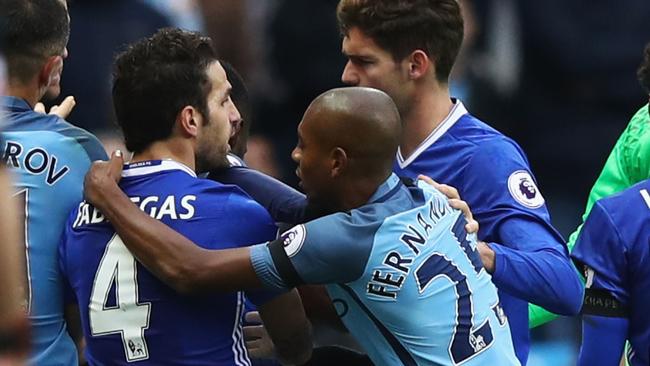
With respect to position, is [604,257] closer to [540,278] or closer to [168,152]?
[540,278]

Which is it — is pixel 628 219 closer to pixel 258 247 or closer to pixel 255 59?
pixel 258 247

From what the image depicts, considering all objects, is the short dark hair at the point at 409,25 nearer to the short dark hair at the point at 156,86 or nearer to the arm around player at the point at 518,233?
the arm around player at the point at 518,233

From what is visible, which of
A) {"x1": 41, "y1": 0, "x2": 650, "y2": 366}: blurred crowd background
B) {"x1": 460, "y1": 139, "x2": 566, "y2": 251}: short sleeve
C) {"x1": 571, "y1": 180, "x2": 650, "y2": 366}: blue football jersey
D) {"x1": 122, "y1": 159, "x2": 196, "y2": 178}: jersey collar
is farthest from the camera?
{"x1": 41, "y1": 0, "x2": 650, "y2": 366}: blurred crowd background

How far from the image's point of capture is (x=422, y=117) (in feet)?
18.3

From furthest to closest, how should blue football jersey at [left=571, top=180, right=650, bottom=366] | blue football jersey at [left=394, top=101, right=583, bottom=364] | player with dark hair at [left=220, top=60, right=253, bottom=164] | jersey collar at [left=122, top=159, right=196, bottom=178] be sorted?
player with dark hair at [left=220, top=60, right=253, bottom=164], blue football jersey at [left=571, top=180, right=650, bottom=366], blue football jersey at [left=394, top=101, right=583, bottom=364], jersey collar at [left=122, top=159, right=196, bottom=178]

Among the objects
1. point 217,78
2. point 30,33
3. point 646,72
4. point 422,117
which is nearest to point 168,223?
point 217,78

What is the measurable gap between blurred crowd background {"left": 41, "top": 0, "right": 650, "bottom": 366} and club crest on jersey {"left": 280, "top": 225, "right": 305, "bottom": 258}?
417cm

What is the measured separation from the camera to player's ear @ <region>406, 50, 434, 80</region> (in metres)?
5.56

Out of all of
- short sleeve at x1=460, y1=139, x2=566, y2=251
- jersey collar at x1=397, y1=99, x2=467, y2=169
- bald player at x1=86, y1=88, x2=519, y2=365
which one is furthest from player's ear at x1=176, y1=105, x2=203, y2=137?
short sleeve at x1=460, y1=139, x2=566, y2=251

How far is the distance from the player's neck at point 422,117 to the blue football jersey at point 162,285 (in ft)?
2.60

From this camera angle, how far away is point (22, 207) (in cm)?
512

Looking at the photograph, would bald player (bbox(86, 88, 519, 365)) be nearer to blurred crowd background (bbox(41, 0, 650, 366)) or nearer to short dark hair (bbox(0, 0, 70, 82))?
short dark hair (bbox(0, 0, 70, 82))

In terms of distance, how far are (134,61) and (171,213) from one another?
0.46 metres

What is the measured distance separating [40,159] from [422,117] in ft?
4.11
